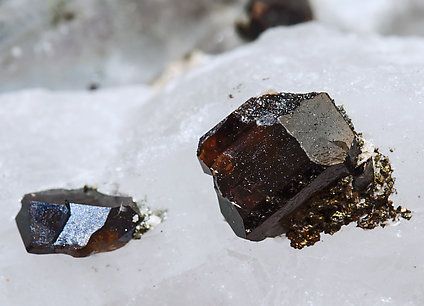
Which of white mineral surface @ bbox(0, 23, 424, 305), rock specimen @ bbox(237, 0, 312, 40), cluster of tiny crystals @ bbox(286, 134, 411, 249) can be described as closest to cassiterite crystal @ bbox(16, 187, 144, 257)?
white mineral surface @ bbox(0, 23, 424, 305)

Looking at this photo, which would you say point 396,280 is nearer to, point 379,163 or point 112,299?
point 379,163

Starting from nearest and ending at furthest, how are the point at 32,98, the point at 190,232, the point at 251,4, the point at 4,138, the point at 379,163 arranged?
the point at 379,163
the point at 190,232
the point at 4,138
the point at 32,98
the point at 251,4

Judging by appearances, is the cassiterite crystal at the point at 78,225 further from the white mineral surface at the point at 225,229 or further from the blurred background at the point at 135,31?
the blurred background at the point at 135,31

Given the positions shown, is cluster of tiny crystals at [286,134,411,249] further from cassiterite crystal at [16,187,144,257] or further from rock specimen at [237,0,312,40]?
rock specimen at [237,0,312,40]

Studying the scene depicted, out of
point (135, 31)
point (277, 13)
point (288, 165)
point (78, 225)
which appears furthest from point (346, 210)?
point (135, 31)

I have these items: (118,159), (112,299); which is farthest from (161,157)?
(112,299)

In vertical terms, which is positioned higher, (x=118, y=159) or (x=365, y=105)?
(x=365, y=105)

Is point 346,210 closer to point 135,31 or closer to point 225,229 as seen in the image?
point 225,229
